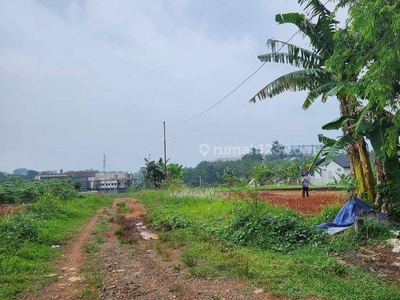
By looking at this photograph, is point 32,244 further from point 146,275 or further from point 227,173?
point 227,173

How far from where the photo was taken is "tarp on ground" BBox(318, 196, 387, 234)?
8453 millimetres

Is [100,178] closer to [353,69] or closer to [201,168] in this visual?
[201,168]

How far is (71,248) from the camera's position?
807 centimetres

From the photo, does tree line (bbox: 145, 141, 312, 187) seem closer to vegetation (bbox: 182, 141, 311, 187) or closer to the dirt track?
vegetation (bbox: 182, 141, 311, 187)

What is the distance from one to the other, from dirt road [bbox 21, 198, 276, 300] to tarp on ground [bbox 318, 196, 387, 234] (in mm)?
4016

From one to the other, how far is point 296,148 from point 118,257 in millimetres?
70123

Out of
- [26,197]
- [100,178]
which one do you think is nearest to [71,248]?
[26,197]

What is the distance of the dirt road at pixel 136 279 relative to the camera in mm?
4617

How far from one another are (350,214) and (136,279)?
577cm

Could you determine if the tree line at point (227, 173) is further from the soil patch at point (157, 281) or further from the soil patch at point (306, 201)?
the soil patch at point (157, 281)

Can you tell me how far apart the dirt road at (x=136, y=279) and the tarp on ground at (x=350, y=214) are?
13.2ft

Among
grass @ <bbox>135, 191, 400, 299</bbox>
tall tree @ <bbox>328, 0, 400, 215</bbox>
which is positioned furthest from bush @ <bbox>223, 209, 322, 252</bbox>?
tall tree @ <bbox>328, 0, 400, 215</bbox>

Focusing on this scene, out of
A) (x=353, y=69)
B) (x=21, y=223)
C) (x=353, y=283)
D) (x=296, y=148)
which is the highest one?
(x=296, y=148)

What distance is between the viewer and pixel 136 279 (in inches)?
210
